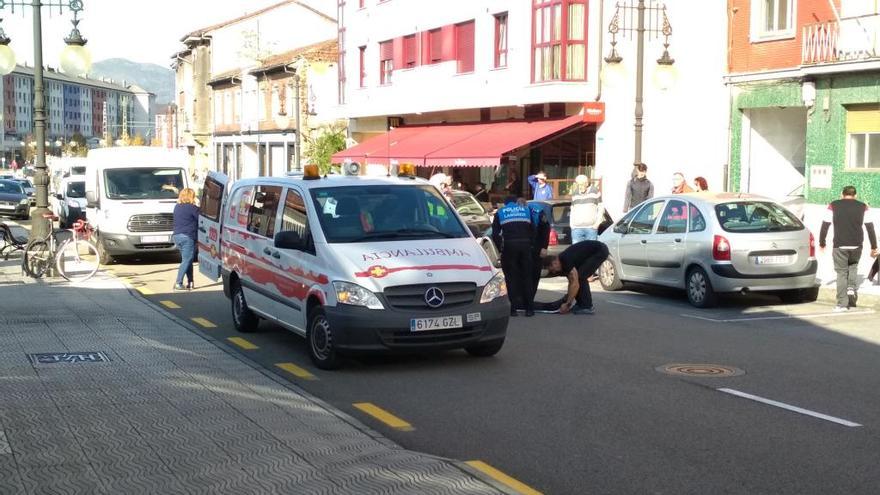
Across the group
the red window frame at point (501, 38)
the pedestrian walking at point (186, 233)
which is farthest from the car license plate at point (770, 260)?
the red window frame at point (501, 38)

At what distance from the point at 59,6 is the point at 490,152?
1340cm

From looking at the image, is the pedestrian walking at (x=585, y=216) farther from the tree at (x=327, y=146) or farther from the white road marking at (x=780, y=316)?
the tree at (x=327, y=146)

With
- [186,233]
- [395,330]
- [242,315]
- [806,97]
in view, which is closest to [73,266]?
[186,233]

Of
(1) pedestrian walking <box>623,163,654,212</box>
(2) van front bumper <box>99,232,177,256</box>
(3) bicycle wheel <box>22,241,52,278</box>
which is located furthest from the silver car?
(2) van front bumper <box>99,232,177,256</box>

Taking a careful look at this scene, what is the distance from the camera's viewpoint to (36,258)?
20.2 metres

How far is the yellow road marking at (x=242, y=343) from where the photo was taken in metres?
12.2

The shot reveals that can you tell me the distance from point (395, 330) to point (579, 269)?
535 centimetres

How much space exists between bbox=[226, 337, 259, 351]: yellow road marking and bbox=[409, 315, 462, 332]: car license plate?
8.89 ft

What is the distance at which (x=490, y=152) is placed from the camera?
30.6 meters

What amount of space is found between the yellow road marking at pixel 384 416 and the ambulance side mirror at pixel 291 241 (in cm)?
240

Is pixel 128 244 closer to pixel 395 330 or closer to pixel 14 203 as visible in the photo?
pixel 395 330

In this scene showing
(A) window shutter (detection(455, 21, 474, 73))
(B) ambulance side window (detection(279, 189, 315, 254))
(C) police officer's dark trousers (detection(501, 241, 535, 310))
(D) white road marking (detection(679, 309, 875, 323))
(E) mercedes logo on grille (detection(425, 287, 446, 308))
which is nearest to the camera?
(E) mercedes logo on grille (detection(425, 287, 446, 308))

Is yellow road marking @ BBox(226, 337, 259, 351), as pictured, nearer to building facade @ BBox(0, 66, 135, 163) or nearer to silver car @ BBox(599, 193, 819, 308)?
silver car @ BBox(599, 193, 819, 308)

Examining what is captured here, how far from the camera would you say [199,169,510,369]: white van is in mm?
10180
